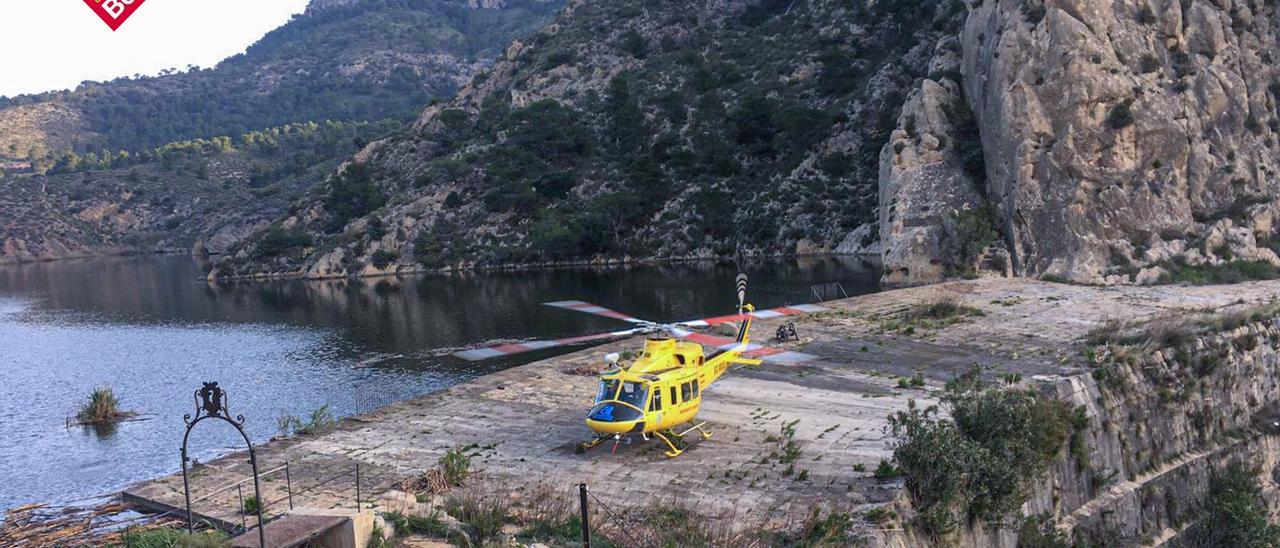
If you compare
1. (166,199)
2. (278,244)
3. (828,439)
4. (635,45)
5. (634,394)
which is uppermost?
(635,45)

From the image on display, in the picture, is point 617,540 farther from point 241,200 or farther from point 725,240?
point 241,200

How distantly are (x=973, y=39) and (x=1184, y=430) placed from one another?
3990 cm

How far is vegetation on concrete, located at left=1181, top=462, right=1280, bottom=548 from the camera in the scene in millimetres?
25875

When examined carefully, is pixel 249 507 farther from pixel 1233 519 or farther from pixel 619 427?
pixel 1233 519

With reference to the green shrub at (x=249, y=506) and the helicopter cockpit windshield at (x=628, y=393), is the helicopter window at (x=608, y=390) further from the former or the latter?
the green shrub at (x=249, y=506)

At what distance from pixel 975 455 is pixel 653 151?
7455 centimetres

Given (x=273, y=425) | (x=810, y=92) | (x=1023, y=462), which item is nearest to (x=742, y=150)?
(x=810, y=92)

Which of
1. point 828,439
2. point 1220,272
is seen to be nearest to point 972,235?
point 1220,272

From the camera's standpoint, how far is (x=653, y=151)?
93250 millimetres

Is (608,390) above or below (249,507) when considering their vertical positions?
above

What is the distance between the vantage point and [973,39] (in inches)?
2500

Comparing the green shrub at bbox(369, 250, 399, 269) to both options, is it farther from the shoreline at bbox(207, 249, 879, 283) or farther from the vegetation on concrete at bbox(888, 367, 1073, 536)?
the vegetation on concrete at bbox(888, 367, 1073, 536)

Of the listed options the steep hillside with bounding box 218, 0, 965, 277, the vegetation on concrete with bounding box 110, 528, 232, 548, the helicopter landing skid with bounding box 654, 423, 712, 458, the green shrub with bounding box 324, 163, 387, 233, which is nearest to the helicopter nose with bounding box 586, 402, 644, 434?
the helicopter landing skid with bounding box 654, 423, 712, 458

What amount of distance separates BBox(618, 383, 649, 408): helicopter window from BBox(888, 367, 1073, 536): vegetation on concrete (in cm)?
555
